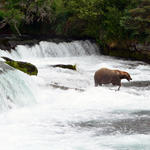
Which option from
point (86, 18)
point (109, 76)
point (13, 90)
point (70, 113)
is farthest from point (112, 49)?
point (70, 113)

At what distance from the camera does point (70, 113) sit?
8.39 m

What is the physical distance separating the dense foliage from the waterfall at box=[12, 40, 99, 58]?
0.82m

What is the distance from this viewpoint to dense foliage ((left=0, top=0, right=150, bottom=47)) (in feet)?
65.3

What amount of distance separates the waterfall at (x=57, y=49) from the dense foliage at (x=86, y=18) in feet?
2.70

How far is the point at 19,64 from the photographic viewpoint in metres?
12.8

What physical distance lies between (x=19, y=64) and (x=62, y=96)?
10.5 feet

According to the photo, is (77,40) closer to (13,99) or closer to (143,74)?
(143,74)

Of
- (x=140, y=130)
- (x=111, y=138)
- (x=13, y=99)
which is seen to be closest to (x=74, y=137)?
(x=111, y=138)

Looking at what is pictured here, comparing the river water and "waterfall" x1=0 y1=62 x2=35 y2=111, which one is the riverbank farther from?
"waterfall" x1=0 y1=62 x2=35 y2=111

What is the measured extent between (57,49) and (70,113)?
13060 mm

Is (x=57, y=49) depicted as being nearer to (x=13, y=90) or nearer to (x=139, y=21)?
(x=139, y=21)

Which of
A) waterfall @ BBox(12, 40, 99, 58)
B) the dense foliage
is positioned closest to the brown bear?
the dense foliage

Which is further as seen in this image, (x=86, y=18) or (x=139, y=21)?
(x=86, y=18)

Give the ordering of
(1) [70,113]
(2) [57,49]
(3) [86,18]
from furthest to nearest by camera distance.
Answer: (3) [86,18], (2) [57,49], (1) [70,113]
